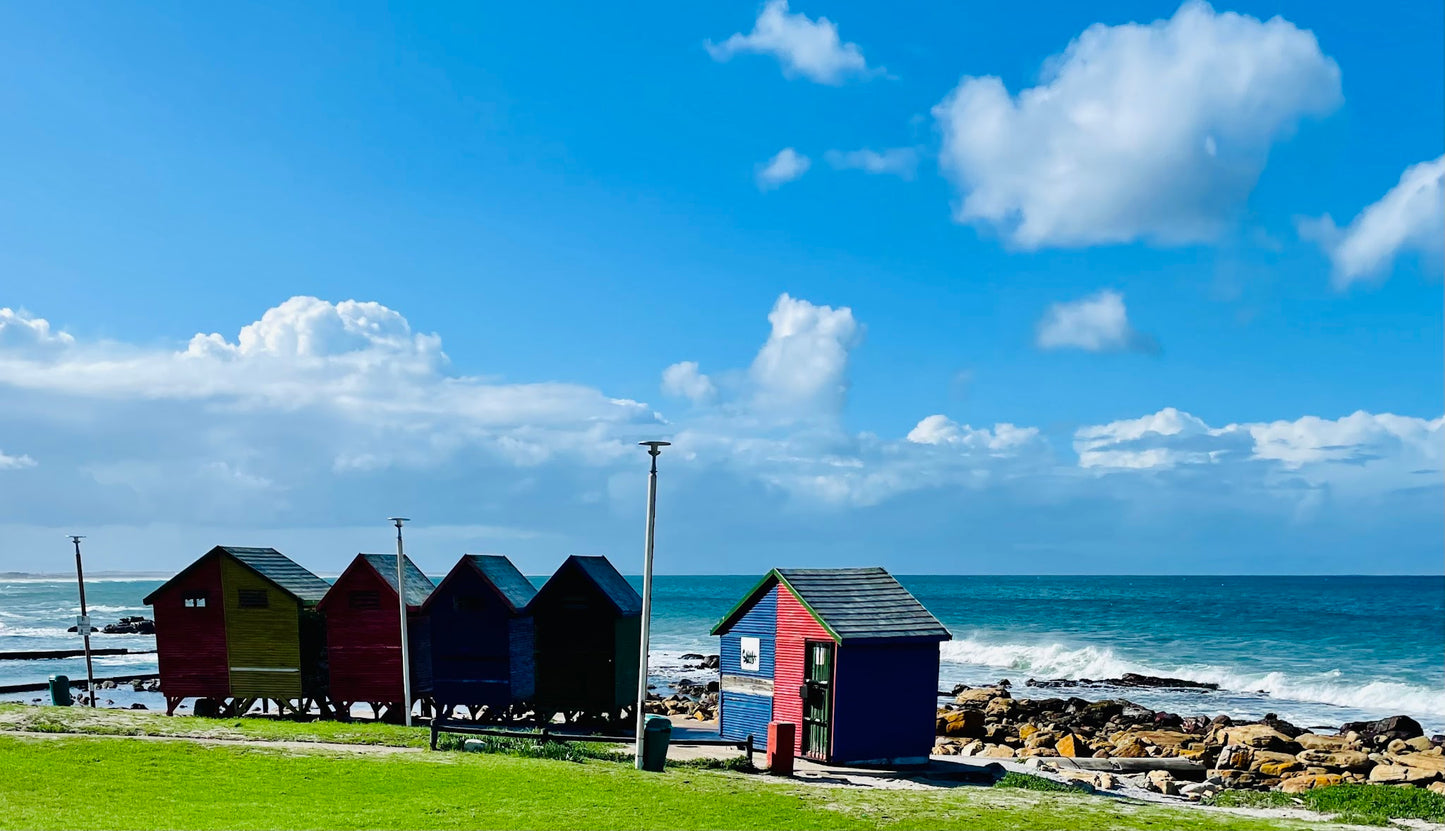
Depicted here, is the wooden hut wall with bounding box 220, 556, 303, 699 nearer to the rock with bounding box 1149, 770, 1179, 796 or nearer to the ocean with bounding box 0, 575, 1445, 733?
the ocean with bounding box 0, 575, 1445, 733

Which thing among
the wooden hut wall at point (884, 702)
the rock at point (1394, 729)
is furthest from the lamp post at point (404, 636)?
the rock at point (1394, 729)

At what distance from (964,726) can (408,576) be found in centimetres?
2247

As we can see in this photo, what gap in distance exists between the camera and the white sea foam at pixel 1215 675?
214 ft

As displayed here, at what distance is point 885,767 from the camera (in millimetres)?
31641

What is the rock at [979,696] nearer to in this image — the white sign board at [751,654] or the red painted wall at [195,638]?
the white sign board at [751,654]

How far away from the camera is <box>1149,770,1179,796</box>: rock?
3322cm

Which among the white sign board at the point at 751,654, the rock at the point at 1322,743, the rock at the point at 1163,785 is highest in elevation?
the white sign board at the point at 751,654

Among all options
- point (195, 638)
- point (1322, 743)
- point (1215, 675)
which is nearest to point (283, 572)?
point (195, 638)

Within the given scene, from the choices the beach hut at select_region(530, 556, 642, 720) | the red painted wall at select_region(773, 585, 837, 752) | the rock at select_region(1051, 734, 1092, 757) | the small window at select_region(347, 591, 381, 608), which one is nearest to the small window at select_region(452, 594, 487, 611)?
the beach hut at select_region(530, 556, 642, 720)

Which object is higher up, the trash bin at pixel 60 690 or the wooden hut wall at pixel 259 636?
the wooden hut wall at pixel 259 636

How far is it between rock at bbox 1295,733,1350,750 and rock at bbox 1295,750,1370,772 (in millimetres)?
1341

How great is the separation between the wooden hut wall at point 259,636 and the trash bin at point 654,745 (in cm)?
1723

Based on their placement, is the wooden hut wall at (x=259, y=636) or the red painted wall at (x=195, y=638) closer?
the wooden hut wall at (x=259, y=636)

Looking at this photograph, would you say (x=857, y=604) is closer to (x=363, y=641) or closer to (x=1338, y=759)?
(x=363, y=641)
